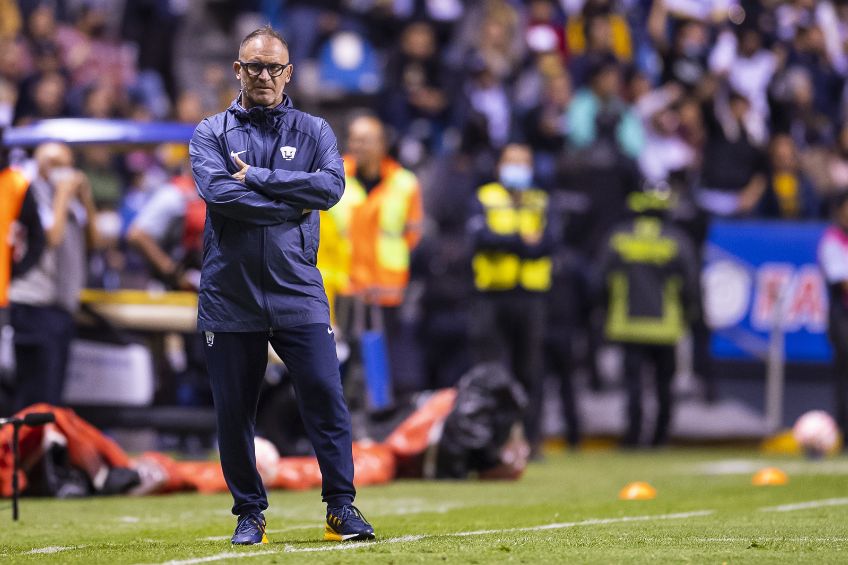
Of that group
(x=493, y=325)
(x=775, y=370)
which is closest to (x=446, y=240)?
(x=493, y=325)

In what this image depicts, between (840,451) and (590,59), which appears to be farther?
(590,59)

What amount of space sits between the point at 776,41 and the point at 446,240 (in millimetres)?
6453

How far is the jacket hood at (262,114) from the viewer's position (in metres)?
7.09

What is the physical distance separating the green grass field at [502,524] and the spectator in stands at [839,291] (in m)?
3.03

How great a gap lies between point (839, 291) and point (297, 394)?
9.51 m

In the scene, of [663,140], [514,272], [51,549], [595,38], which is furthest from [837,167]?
[51,549]

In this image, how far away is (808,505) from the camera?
9398 mm

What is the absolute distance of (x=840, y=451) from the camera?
15.4 meters

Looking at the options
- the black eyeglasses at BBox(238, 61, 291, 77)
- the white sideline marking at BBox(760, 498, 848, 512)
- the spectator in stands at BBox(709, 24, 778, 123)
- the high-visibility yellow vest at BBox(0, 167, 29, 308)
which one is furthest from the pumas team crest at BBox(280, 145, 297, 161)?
the spectator in stands at BBox(709, 24, 778, 123)

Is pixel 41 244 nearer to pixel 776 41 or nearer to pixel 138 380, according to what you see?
pixel 138 380

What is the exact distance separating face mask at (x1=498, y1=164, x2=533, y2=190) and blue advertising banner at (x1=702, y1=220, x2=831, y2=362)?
345 cm

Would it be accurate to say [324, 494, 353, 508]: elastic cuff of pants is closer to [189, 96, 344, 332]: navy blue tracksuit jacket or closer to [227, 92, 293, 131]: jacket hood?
[189, 96, 344, 332]: navy blue tracksuit jacket

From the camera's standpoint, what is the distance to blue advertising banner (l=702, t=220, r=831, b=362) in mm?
16453

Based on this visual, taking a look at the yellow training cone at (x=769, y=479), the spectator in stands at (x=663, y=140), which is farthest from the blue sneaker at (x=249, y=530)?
the spectator in stands at (x=663, y=140)
